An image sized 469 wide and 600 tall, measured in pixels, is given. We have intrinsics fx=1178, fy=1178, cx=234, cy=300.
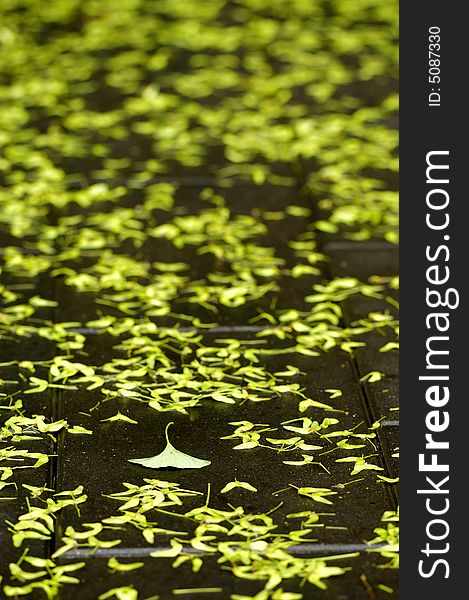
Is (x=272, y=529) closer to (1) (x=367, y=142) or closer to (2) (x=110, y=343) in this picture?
(2) (x=110, y=343)

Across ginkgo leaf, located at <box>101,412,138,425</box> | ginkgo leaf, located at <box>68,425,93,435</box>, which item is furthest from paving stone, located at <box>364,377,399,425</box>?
ginkgo leaf, located at <box>68,425,93,435</box>

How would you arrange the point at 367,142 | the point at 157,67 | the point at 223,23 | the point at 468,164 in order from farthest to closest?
the point at 223,23, the point at 157,67, the point at 367,142, the point at 468,164

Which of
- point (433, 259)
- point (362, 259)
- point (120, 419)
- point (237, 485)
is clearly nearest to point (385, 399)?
point (433, 259)

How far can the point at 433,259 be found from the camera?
300 cm

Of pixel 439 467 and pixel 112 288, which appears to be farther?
pixel 112 288

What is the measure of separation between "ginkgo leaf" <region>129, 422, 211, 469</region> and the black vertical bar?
53cm

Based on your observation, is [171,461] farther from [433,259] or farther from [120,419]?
[433,259]

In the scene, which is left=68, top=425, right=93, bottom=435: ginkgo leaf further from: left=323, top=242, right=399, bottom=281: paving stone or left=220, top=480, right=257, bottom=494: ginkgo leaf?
left=323, top=242, right=399, bottom=281: paving stone

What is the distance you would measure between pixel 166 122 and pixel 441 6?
2.64m

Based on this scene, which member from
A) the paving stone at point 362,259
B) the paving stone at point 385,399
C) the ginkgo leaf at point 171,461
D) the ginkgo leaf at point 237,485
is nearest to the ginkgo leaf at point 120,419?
the ginkgo leaf at point 171,461

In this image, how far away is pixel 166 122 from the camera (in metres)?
5.40

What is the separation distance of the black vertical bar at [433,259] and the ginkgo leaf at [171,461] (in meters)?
0.53

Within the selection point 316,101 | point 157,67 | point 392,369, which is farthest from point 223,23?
point 392,369

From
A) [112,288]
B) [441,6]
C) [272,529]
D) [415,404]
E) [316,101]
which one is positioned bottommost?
[272,529]
